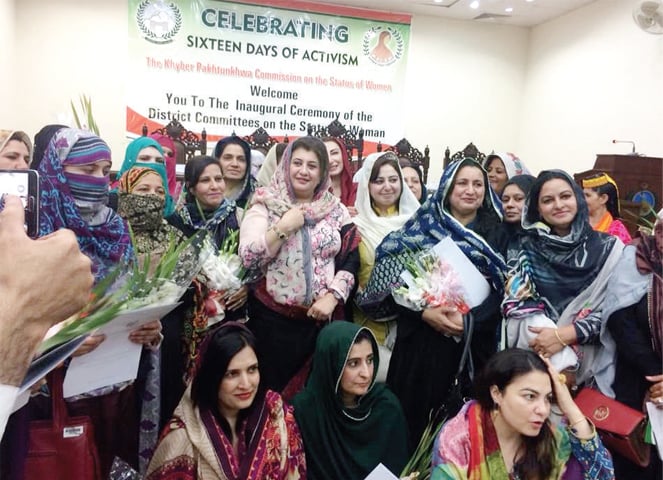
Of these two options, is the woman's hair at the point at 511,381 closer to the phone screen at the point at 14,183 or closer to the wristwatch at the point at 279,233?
the wristwatch at the point at 279,233

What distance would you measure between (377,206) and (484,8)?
4978mm

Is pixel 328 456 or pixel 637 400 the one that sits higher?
pixel 637 400

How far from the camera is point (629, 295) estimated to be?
1797 millimetres

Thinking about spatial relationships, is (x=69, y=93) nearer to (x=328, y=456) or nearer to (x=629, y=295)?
(x=328, y=456)

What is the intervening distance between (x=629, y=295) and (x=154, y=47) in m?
5.59

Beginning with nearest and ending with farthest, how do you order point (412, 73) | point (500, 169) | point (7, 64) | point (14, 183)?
1. point (14, 183)
2. point (500, 169)
3. point (7, 64)
4. point (412, 73)

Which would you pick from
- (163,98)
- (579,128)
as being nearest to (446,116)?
(579,128)

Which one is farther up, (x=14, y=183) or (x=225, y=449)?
(x=14, y=183)

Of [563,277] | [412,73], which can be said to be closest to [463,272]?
[563,277]

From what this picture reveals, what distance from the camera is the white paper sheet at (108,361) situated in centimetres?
130

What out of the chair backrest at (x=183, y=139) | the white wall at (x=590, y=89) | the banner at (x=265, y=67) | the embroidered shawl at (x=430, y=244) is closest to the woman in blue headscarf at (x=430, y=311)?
the embroidered shawl at (x=430, y=244)

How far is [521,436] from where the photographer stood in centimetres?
154

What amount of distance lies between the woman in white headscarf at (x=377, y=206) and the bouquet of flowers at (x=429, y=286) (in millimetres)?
255

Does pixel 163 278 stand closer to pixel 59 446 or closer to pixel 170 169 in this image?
pixel 59 446
